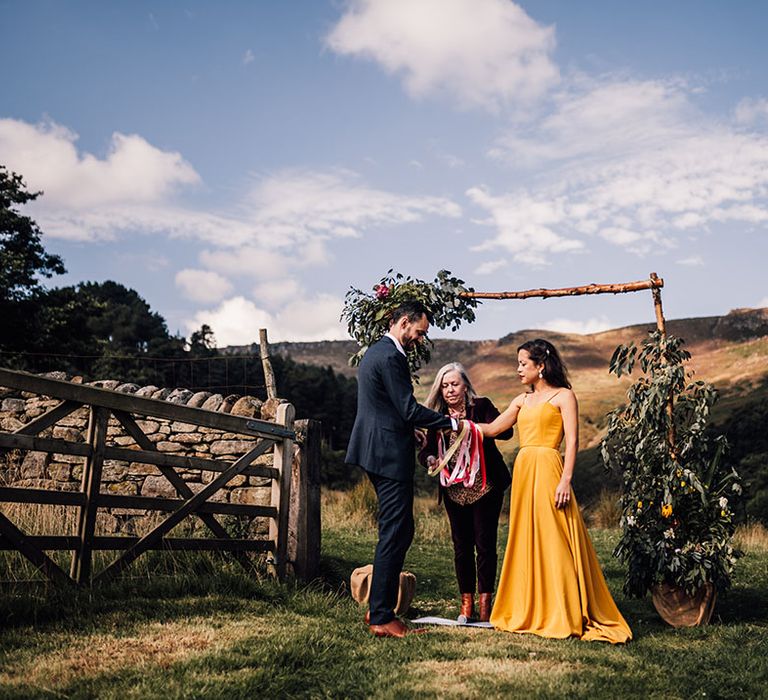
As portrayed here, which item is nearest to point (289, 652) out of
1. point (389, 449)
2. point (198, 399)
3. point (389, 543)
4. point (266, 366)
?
point (389, 543)

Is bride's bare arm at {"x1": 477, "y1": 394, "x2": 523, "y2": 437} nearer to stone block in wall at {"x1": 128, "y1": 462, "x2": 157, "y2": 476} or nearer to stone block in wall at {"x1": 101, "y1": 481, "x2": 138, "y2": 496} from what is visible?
stone block in wall at {"x1": 128, "y1": 462, "x2": 157, "y2": 476}

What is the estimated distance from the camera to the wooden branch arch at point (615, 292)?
21.2 ft

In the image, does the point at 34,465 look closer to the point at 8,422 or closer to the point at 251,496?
the point at 8,422

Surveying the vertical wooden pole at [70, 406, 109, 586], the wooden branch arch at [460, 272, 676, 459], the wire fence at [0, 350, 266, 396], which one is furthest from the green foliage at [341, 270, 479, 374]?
the wire fence at [0, 350, 266, 396]

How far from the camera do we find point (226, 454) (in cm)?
910

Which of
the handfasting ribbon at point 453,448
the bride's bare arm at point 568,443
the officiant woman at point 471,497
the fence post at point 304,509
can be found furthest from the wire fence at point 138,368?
the bride's bare arm at point 568,443

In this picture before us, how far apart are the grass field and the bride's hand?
93cm

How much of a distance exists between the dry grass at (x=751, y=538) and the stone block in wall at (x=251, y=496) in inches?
277

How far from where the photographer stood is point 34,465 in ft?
32.4

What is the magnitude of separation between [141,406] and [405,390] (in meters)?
2.12

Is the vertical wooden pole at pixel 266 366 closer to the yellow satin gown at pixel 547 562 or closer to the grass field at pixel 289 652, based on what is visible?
the grass field at pixel 289 652

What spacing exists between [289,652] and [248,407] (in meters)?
4.19

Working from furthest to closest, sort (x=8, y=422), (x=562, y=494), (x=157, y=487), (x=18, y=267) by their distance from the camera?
1. (x=18, y=267)
2. (x=8, y=422)
3. (x=157, y=487)
4. (x=562, y=494)

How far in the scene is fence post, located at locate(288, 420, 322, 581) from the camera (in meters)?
7.14
